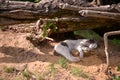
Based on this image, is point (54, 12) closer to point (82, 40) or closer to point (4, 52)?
point (82, 40)

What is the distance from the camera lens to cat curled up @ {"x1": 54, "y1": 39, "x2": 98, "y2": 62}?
6148 millimetres

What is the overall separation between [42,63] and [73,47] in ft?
3.04

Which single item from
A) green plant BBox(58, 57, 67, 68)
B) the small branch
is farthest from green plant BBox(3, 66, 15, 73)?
the small branch

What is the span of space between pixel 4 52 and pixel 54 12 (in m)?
1.38

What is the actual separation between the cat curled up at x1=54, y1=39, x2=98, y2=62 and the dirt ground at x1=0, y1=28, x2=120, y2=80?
0.12 meters

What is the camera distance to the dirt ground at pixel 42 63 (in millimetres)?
5613

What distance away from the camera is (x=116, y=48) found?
21.5 ft

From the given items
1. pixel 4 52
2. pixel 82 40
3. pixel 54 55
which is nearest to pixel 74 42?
pixel 82 40

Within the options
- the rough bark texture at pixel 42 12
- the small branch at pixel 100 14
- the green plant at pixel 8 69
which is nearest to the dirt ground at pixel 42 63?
the green plant at pixel 8 69

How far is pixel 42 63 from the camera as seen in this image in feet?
19.4

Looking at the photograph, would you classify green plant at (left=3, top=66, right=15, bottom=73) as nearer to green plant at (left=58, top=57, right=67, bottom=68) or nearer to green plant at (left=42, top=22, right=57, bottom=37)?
green plant at (left=58, top=57, right=67, bottom=68)

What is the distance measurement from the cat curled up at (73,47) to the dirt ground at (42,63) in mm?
121

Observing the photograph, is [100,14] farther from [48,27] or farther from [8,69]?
[8,69]

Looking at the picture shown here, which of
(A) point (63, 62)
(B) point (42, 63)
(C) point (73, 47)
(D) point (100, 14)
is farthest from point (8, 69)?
(D) point (100, 14)
